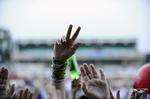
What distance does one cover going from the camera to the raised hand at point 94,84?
3.64 m

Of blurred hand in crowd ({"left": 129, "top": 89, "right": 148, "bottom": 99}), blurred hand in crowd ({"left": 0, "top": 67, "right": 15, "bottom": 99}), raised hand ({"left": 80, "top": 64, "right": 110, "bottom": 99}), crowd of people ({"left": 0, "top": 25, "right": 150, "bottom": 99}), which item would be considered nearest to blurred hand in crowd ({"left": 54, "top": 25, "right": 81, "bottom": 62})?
crowd of people ({"left": 0, "top": 25, "right": 150, "bottom": 99})

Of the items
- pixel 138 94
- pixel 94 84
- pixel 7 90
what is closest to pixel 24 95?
pixel 7 90

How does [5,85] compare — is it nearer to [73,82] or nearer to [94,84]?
[94,84]

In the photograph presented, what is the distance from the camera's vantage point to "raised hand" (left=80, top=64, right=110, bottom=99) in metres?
3.64

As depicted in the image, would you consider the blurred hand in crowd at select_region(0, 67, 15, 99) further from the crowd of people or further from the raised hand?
the raised hand

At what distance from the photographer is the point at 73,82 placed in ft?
15.4

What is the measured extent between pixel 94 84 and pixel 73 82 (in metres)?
0.99

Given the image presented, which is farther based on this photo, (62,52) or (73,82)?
(73,82)

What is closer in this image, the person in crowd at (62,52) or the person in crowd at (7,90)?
the person in crowd at (7,90)

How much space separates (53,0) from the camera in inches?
1832

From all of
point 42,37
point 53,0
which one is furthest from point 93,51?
point 53,0

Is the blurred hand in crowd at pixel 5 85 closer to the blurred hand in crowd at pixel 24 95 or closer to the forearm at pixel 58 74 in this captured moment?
the blurred hand in crowd at pixel 24 95

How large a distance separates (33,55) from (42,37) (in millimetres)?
3243

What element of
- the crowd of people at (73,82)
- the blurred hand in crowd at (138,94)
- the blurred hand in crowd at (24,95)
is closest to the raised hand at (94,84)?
the crowd of people at (73,82)
